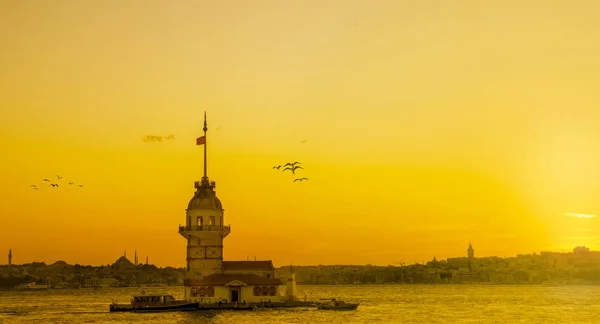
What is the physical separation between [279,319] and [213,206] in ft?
66.5

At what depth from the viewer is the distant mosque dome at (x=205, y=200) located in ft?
340

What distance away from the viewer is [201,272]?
10238 centimetres

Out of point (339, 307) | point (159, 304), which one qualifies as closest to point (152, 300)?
point (159, 304)

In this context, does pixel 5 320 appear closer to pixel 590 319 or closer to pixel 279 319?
pixel 279 319

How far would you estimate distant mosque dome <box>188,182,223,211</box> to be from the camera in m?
104

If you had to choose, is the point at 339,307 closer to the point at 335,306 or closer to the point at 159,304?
the point at 335,306

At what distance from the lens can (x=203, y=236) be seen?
102 metres

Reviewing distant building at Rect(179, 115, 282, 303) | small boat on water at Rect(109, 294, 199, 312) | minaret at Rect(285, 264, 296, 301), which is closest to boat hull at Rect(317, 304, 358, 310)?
minaret at Rect(285, 264, 296, 301)

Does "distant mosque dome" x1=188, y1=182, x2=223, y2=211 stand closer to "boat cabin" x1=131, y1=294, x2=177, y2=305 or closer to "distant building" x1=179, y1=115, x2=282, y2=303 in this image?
"distant building" x1=179, y1=115, x2=282, y2=303

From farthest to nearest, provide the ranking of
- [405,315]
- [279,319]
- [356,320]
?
[405,315] → [356,320] → [279,319]

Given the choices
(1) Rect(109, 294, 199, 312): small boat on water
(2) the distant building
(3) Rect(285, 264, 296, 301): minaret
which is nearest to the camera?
(1) Rect(109, 294, 199, 312): small boat on water

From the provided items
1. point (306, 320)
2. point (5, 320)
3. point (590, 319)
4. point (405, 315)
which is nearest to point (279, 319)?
point (306, 320)

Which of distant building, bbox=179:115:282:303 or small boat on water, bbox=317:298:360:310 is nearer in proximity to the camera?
distant building, bbox=179:115:282:303

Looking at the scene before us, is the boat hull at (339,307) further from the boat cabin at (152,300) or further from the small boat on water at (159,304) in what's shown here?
the boat cabin at (152,300)
